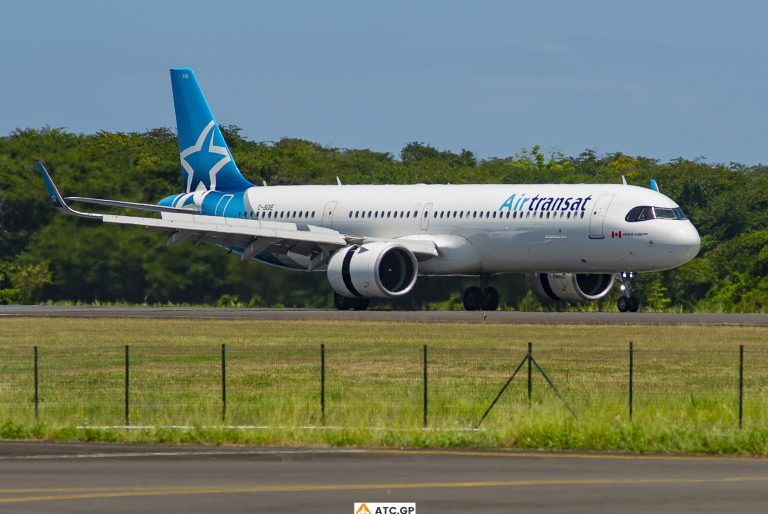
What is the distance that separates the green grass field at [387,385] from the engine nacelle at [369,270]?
5.41 meters

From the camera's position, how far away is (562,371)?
1468 inches

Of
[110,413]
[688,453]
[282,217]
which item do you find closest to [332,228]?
[282,217]

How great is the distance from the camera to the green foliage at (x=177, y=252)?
67.8m

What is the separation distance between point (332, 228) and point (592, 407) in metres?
35.7

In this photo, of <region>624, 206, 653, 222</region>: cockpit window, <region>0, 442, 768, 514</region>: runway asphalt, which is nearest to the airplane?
<region>624, 206, 653, 222</region>: cockpit window

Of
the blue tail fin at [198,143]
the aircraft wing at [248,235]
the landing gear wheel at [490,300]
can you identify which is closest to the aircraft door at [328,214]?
the aircraft wing at [248,235]

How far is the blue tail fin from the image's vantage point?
6956 cm

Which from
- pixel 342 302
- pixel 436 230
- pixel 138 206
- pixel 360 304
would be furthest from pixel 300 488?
pixel 138 206

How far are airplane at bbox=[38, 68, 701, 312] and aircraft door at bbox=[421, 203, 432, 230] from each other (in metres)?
0.05

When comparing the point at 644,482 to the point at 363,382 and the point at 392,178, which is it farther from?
the point at 392,178

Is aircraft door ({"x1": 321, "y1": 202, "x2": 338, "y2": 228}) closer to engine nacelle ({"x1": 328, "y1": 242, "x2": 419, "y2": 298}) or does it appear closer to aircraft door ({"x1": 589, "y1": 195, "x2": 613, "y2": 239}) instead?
engine nacelle ({"x1": 328, "y1": 242, "x2": 419, "y2": 298})
